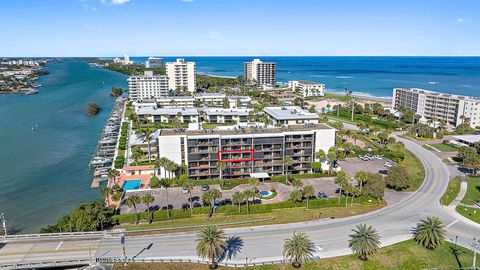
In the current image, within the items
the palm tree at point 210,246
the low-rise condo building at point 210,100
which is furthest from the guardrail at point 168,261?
the low-rise condo building at point 210,100

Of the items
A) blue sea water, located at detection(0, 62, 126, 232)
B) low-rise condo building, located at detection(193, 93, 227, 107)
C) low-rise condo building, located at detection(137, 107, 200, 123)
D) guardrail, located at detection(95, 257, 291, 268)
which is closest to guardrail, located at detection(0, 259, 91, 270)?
guardrail, located at detection(95, 257, 291, 268)

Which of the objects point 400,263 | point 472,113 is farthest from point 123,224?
point 472,113

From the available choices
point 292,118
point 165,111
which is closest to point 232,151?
point 292,118

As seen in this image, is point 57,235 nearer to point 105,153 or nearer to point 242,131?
point 242,131

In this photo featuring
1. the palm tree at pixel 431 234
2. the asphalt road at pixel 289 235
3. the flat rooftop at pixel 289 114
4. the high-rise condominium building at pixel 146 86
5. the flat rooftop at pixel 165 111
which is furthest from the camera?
the high-rise condominium building at pixel 146 86

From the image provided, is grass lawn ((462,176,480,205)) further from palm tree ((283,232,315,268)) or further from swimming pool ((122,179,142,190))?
swimming pool ((122,179,142,190))

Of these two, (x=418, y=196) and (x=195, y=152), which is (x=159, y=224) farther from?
(x=418, y=196)

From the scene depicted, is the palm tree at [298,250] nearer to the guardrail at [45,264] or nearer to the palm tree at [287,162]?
the guardrail at [45,264]
